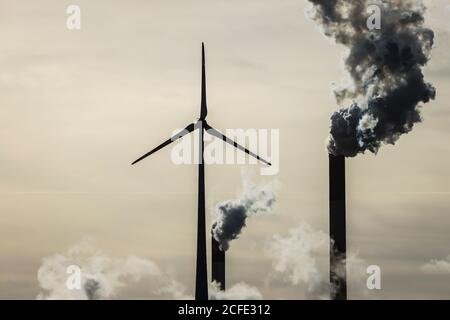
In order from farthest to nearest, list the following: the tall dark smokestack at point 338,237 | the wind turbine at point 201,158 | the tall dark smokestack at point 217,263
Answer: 1. the tall dark smokestack at point 217,263
2. the tall dark smokestack at point 338,237
3. the wind turbine at point 201,158

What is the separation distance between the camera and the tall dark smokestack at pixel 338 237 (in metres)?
132

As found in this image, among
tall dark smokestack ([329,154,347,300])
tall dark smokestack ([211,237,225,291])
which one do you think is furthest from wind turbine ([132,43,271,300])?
tall dark smokestack ([211,237,225,291])

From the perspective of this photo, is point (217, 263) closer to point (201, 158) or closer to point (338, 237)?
point (338, 237)

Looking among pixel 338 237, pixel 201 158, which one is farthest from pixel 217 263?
pixel 201 158

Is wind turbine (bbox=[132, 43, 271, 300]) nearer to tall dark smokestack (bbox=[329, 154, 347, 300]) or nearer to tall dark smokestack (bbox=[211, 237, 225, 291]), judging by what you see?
tall dark smokestack (bbox=[329, 154, 347, 300])

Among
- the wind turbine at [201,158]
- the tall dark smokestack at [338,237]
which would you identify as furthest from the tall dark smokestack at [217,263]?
the wind turbine at [201,158]

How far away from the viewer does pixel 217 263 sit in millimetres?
142750

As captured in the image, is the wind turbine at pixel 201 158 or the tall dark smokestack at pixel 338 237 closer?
the wind turbine at pixel 201 158

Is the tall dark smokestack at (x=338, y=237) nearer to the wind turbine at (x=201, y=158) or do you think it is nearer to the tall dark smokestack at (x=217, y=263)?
the tall dark smokestack at (x=217, y=263)

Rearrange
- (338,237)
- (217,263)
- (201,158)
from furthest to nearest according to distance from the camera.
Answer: (217,263), (338,237), (201,158)

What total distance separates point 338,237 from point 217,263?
17.3 metres

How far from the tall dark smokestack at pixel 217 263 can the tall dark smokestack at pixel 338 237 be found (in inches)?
611
